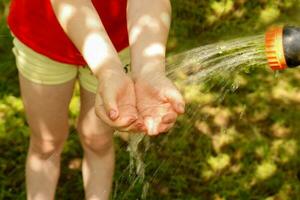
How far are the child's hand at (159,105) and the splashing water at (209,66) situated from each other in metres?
0.48

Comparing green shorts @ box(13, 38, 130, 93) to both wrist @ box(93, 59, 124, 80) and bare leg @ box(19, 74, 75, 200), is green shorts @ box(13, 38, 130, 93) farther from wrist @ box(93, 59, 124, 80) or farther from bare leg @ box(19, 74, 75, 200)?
wrist @ box(93, 59, 124, 80)

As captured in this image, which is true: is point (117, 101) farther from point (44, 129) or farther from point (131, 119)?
point (44, 129)

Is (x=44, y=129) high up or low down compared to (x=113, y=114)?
down

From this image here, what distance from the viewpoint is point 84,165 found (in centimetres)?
321

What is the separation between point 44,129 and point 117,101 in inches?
42.8

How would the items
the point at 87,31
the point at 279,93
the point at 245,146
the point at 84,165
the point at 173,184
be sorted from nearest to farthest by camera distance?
the point at 87,31
the point at 84,165
the point at 173,184
the point at 245,146
the point at 279,93

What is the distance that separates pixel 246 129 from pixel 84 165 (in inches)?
61.1

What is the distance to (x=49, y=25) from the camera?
2.50 m

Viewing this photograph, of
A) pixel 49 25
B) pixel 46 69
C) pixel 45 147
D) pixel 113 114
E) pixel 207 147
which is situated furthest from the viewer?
pixel 207 147

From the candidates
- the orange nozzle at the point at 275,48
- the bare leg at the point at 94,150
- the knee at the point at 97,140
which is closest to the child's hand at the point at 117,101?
the orange nozzle at the point at 275,48

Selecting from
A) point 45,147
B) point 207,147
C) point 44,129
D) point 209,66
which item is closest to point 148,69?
point 44,129

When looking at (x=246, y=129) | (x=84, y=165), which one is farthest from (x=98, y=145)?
(x=246, y=129)

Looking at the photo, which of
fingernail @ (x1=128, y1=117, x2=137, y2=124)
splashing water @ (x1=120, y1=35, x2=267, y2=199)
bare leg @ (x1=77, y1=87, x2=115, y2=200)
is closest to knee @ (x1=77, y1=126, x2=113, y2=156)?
bare leg @ (x1=77, y1=87, x2=115, y2=200)

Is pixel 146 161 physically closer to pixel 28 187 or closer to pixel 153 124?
pixel 28 187
